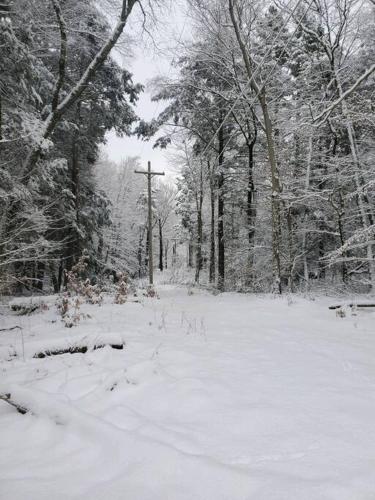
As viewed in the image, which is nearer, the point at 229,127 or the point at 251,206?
the point at 251,206

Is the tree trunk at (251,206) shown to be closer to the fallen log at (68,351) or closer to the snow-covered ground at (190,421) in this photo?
the snow-covered ground at (190,421)

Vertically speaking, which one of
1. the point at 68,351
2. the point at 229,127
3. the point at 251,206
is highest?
the point at 229,127

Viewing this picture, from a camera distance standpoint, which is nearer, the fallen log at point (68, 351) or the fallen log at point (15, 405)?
the fallen log at point (15, 405)

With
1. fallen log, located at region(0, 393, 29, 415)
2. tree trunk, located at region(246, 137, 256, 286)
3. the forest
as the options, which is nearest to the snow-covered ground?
fallen log, located at region(0, 393, 29, 415)

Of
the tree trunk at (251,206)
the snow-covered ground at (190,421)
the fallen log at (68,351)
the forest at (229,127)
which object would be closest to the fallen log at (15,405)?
the snow-covered ground at (190,421)

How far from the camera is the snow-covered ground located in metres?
1.54

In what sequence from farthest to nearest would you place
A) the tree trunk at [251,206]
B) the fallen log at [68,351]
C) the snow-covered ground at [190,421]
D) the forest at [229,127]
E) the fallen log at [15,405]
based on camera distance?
the tree trunk at [251,206], the forest at [229,127], the fallen log at [68,351], the fallen log at [15,405], the snow-covered ground at [190,421]

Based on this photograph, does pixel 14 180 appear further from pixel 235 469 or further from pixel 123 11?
pixel 235 469

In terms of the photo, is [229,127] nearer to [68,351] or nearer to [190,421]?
[68,351]

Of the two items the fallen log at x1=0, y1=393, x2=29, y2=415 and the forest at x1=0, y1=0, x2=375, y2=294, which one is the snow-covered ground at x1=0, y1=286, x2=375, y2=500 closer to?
the fallen log at x1=0, y1=393, x2=29, y2=415

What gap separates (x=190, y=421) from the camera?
2209 millimetres

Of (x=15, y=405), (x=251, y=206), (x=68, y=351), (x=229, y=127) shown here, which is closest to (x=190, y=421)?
(x=15, y=405)

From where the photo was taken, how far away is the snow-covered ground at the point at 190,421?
1544 millimetres

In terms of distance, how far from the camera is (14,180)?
6863 mm
